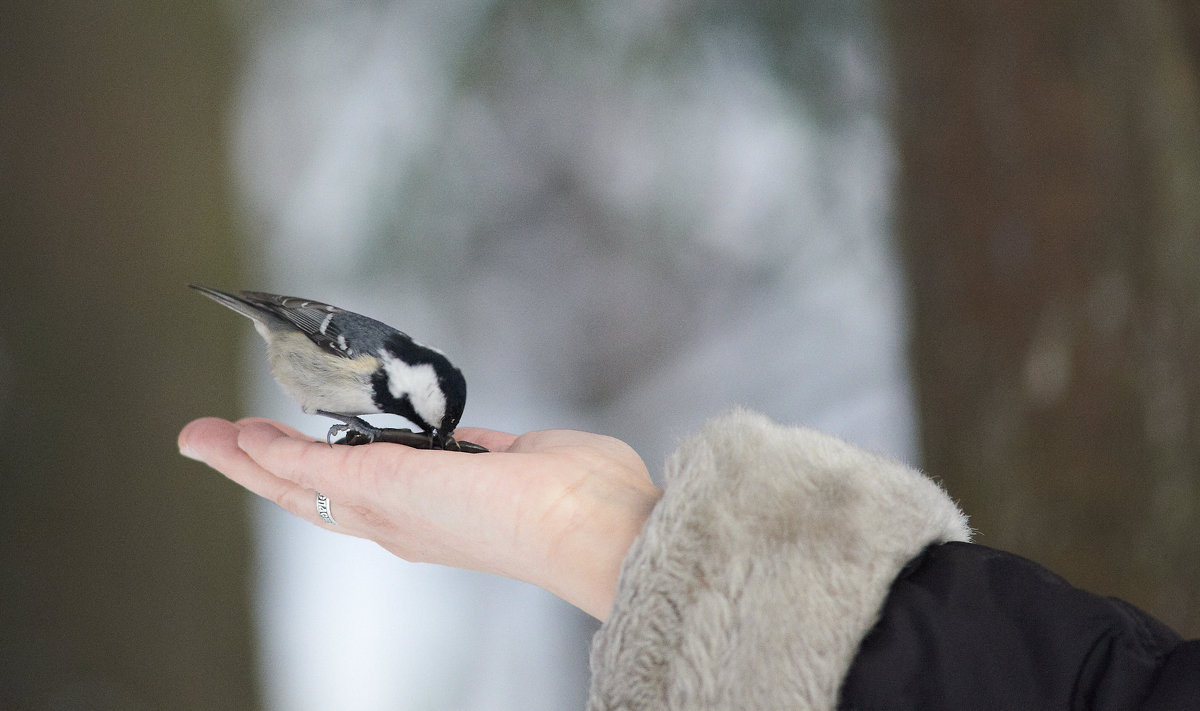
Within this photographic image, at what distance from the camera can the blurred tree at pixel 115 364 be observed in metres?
1.17

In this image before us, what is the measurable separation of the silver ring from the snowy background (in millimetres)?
674

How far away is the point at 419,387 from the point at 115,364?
0.68 meters

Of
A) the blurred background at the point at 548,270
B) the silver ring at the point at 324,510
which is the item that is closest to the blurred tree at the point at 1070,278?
the blurred background at the point at 548,270

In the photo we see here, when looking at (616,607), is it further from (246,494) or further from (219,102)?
(219,102)

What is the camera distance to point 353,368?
3.01ft

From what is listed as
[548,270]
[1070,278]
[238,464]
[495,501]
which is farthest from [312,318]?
[1070,278]

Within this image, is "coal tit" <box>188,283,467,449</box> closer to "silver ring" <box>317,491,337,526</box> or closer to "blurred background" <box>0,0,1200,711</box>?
"silver ring" <box>317,491,337,526</box>

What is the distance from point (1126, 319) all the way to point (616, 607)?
163 cm

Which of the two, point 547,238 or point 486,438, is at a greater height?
point 547,238

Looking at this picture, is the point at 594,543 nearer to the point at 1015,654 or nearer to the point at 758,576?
the point at 758,576

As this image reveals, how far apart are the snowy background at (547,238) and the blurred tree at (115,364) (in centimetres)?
7

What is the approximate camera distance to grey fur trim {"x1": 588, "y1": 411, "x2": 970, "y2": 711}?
438 millimetres

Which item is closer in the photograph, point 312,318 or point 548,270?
point 312,318

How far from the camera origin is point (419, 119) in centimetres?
147
